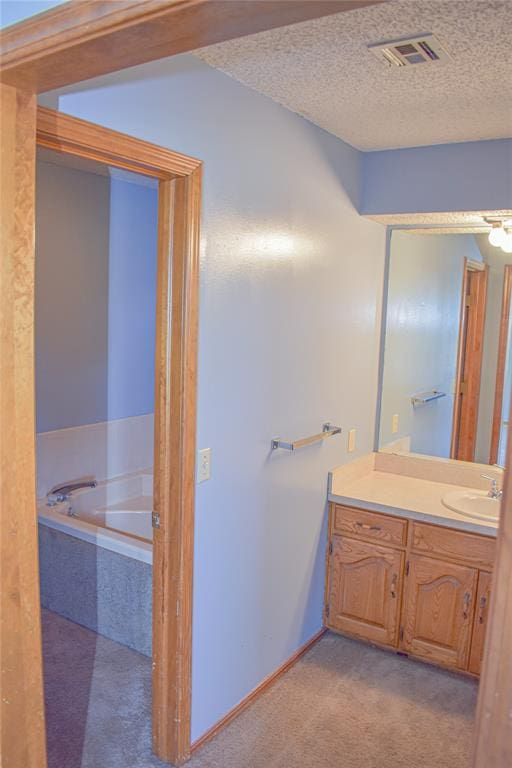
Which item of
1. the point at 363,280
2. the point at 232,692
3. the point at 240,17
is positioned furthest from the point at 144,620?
the point at 240,17

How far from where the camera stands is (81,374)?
12.1 ft

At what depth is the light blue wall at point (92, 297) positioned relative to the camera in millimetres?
3480

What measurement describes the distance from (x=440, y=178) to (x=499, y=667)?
8.27ft

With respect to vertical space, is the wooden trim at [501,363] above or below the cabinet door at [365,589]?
above

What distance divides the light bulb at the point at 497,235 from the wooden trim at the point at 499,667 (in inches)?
93.4

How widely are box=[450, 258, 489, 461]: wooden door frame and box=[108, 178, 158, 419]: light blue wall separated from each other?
6.14ft

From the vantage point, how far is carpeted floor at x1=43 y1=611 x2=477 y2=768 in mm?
2311

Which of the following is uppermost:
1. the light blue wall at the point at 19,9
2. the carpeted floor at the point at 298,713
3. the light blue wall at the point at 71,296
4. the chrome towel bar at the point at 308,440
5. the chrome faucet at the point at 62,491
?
the light blue wall at the point at 19,9

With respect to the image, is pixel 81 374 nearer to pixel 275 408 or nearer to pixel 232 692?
pixel 275 408

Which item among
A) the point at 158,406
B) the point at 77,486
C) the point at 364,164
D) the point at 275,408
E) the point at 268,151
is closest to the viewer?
the point at 158,406

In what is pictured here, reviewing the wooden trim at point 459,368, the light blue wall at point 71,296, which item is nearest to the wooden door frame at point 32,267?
the light blue wall at point 71,296

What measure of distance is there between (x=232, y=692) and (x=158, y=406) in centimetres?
122

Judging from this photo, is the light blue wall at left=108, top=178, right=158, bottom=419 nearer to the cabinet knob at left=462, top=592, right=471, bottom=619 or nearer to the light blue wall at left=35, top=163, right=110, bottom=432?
the light blue wall at left=35, top=163, right=110, bottom=432

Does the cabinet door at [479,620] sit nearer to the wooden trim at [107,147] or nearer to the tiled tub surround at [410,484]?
the tiled tub surround at [410,484]
